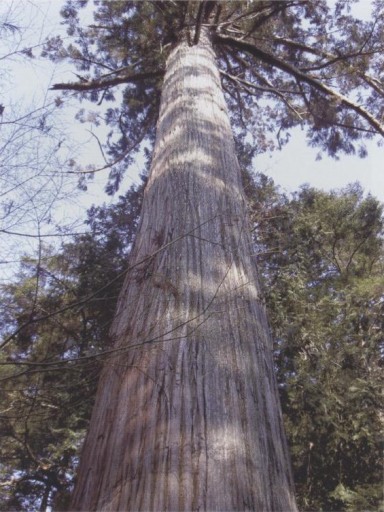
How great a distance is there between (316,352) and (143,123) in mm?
5276

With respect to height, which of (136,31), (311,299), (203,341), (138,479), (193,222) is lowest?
(138,479)

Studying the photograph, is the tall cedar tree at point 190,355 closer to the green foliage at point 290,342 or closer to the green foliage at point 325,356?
the green foliage at point 290,342

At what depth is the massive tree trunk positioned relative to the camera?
1.10 meters

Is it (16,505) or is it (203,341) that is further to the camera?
(16,505)

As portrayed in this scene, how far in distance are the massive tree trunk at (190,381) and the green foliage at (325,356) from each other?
1.83 meters

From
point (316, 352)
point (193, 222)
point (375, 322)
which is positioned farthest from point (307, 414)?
point (193, 222)

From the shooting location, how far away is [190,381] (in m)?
1.33

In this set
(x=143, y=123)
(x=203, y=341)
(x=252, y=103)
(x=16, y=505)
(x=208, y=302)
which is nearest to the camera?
(x=203, y=341)

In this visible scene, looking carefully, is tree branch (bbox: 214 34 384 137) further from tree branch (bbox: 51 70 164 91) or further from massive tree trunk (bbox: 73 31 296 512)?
massive tree trunk (bbox: 73 31 296 512)

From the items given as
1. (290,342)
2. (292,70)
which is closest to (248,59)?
(292,70)

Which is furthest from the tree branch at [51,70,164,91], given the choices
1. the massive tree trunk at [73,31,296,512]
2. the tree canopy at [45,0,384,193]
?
the massive tree trunk at [73,31,296,512]

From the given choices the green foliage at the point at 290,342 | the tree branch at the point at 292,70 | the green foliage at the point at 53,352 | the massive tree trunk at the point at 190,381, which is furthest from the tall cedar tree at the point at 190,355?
the tree branch at the point at 292,70

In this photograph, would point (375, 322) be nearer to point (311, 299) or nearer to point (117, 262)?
point (311, 299)

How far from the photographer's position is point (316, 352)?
4.26m
